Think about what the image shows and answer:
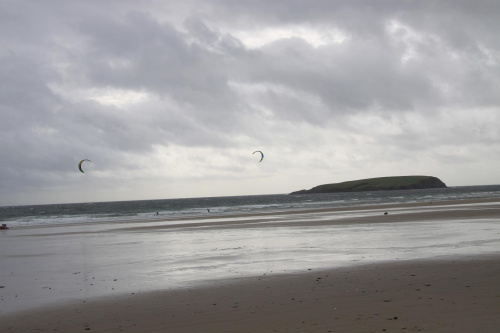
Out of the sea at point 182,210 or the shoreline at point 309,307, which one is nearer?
the shoreline at point 309,307

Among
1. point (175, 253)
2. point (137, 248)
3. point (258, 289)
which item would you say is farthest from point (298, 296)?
point (137, 248)

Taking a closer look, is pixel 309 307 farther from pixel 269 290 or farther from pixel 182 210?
pixel 182 210

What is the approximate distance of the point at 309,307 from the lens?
8359 millimetres

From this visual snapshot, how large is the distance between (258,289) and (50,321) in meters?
3.96

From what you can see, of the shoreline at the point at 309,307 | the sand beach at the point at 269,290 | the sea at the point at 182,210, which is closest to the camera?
the shoreline at the point at 309,307

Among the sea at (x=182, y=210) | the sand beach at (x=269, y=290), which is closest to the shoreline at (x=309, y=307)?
the sand beach at (x=269, y=290)

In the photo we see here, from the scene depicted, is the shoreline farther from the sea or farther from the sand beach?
the sea

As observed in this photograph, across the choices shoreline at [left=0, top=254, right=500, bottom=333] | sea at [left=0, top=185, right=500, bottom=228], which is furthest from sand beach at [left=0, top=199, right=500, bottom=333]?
sea at [left=0, top=185, right=500, bottom=228]

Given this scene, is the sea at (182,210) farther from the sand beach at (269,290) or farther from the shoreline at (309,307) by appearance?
the shoreline at (309,307)

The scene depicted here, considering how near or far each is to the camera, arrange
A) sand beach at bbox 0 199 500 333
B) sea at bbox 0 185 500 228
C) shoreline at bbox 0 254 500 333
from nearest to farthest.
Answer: shoreline at bbox 0 254 500 333 < sand beach at bbox 0 199 500 333 < sea at bbox 0 185 500 228

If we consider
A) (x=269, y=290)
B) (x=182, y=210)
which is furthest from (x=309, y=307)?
(x=182, y=210)

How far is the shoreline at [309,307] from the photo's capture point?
23.9ft

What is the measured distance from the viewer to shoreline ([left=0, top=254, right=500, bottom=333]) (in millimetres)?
7270

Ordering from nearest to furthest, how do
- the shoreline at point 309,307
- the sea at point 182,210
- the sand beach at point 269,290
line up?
the shoreline at point 309,307, the sand beach at point 269,290, the sea at point 182,210
